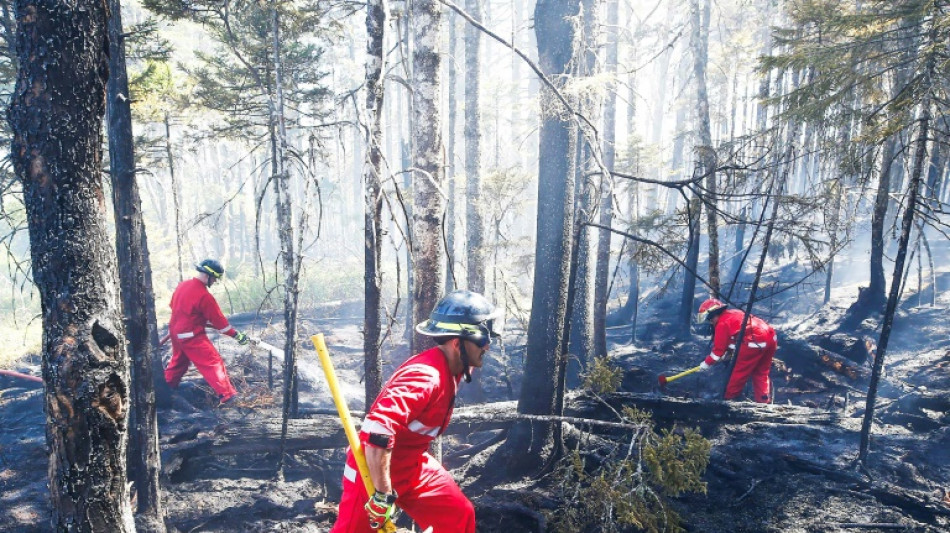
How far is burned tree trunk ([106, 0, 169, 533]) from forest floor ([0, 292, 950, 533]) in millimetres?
755

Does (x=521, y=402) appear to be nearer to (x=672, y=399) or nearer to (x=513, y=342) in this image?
(x=672, y=399)

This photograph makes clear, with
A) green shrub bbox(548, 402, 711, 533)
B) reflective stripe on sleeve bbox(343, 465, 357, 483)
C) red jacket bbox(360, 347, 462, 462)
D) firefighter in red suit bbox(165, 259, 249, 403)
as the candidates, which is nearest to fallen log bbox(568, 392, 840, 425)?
green shrub bbox(548, 402, 711, 533)

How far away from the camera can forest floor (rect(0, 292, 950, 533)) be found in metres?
5.16

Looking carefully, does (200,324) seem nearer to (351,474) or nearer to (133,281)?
(133,281)

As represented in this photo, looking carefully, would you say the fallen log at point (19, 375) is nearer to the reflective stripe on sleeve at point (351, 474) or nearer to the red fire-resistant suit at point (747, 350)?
the reflective stripe on sleeve at point (351, 474)

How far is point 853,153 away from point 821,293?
1225 centimetres

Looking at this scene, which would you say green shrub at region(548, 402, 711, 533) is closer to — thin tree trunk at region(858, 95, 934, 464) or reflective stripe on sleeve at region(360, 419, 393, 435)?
reflective stripe on sleeve at region(360, 419, 393, 435)

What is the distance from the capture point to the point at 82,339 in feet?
8.55

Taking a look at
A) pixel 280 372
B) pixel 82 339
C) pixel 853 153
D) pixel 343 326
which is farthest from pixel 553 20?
pixel 343 326

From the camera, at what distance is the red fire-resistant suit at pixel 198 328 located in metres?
8.04

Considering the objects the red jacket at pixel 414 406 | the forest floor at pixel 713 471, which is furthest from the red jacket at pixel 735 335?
the red jacket at pixel 414 406

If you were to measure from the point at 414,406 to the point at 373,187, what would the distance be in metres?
1.73

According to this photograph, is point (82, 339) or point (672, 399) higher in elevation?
point (82, 339)

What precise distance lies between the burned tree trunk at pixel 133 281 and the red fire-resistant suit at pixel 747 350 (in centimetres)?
798
